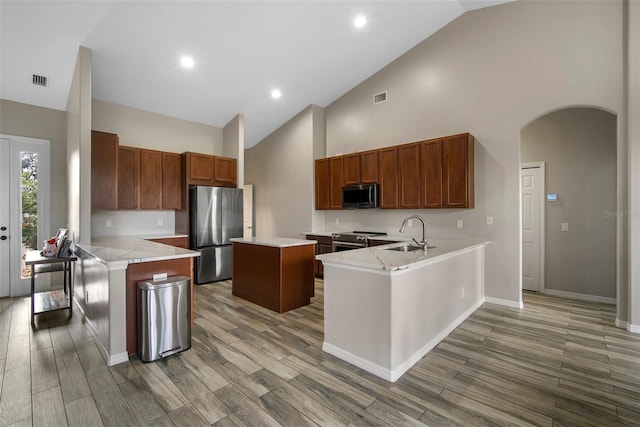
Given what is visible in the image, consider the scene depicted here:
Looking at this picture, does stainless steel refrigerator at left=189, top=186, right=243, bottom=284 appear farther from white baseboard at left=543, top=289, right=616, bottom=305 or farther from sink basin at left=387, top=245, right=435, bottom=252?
white baseboard at left=543, top=289, right=616, bottom=305

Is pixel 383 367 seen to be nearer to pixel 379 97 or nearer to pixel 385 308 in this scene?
pixel 385 308

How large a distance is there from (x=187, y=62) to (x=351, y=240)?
373cm

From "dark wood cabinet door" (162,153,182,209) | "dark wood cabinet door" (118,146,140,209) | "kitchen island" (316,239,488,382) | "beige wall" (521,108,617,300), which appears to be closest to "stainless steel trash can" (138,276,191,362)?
"kitchen island" (316,239,488,382)

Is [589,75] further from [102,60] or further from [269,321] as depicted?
[102,60]

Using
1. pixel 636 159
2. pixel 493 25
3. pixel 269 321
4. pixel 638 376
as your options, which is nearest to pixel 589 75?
pixel 636 159

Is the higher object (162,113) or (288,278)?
(162,113)

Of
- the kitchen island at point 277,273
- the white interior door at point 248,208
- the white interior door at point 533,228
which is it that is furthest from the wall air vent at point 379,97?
the white interior door at point 248,208

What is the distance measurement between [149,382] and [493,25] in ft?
18.7

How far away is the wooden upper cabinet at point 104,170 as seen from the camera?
4.35 meters

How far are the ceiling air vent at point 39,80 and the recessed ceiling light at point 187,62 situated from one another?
1.80m

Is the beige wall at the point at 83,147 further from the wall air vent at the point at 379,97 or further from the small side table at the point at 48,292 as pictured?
the wall air vent at the point at 379,97

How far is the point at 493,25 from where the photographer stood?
411 centimetres

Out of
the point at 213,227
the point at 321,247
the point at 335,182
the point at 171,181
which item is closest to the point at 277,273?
the point at 321,247

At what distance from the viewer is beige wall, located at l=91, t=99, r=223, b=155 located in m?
4.87
